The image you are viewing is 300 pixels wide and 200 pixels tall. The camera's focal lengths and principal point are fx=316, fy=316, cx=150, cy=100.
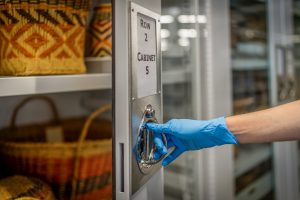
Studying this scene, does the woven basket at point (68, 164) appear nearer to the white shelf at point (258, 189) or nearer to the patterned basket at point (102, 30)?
the patterned basket at point (102, 30)

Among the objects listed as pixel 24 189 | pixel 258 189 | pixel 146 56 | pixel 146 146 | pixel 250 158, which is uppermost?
pixel 146 56

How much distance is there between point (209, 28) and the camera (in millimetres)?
1355

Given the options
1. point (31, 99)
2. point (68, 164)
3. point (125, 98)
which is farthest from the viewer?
point (31, 99)

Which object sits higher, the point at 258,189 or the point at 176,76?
the point at 176,76

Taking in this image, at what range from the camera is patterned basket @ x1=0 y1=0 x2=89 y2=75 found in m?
0.76

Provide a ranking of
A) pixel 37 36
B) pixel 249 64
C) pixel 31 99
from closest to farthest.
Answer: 1. pixel 37 36
2. pixel 31 99
3. pixel 249 64

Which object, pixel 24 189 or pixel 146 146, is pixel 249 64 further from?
pixel 24 189

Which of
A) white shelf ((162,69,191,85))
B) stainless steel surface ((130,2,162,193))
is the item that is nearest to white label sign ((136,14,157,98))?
stainless steel surface ((130,2,162,193))

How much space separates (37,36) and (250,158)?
154cm

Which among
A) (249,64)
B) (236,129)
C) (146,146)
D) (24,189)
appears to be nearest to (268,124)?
(236,129)

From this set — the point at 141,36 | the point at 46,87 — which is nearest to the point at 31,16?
the point at 46,87

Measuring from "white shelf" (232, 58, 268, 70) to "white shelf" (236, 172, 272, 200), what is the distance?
700mm

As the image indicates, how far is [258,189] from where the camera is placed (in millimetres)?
1971

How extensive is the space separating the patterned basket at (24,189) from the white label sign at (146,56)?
392 mm
